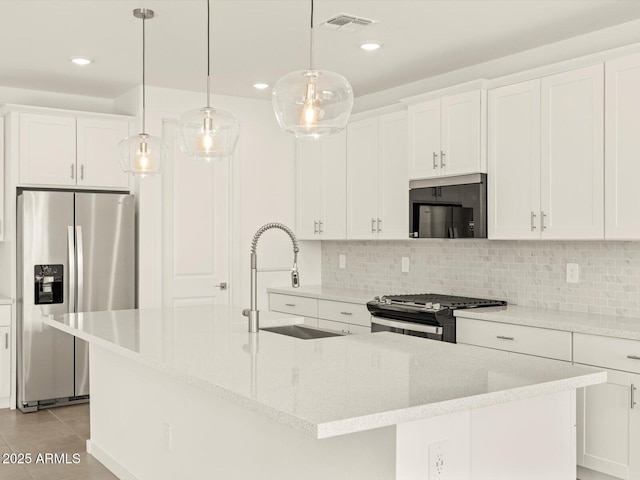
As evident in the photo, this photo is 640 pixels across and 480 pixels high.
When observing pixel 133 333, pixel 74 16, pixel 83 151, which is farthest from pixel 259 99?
pixel 133 333

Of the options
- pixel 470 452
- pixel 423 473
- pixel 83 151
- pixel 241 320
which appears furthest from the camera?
pixel 83 151

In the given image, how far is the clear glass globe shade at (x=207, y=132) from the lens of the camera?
3188mm

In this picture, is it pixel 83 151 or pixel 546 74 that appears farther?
pixel 83 151

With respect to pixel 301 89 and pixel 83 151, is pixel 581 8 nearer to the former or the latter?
pixel 301 89

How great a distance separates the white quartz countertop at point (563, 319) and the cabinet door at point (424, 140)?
1.10 metres

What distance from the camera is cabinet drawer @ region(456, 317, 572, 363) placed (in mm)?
3672

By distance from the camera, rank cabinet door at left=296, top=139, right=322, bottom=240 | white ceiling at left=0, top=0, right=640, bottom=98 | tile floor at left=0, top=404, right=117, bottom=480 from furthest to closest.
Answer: cabinet door at left=296, top=139, right=322, bottom=240 < tile floor at left=0, top=404, right=117, bottom=480 < white ceiling at left=0, top=0, right=640, bottom=98

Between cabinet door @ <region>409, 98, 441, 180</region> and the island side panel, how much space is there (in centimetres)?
245

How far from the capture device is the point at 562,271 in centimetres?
432

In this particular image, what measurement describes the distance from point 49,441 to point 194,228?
86.1 inches

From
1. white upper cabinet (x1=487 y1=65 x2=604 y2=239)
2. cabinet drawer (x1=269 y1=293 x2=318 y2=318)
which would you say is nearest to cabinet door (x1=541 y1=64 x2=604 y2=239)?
white upper cabinet (x1=487 y1=65 x2=604 y2=239)

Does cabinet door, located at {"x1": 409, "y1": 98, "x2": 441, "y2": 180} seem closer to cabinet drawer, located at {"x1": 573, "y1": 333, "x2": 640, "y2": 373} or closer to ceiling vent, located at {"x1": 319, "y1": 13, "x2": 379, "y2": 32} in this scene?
A: ceiling vent, located at {"x1": 319, "y1": 13, "x2": 379, "y2": 32}

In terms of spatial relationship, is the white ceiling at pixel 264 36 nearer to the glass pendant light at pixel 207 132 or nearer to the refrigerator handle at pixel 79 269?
the glass pendant light at pixel 207 132

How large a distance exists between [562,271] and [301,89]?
2622 millimetres
